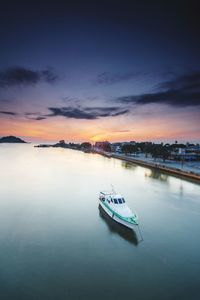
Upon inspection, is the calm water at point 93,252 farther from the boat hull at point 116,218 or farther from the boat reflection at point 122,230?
the boat hull at point 116,218

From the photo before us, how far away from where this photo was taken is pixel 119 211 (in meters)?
21.9

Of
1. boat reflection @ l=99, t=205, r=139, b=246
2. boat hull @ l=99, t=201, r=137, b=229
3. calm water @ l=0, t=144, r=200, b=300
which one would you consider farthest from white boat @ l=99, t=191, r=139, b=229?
calm water @ l=0, t=144, r=200, b=300

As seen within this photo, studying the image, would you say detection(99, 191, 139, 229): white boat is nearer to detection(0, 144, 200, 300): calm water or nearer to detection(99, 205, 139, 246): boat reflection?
detection(99, 205, 139, 246): boat reflection

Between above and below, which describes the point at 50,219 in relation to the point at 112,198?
below

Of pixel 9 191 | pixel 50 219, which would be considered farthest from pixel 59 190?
pixel 50 219

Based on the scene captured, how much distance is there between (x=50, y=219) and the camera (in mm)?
24203

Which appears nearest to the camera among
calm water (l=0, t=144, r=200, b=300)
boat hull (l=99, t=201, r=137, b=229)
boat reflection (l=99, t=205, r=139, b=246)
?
calm water (l=0, t=144, r=200, b=300)

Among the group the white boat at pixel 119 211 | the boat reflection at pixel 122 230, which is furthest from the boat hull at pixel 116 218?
the boat reflection at pixel 122 230

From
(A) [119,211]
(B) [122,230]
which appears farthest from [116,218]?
(B) [122,230]

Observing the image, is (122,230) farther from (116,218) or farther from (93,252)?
(93,252)

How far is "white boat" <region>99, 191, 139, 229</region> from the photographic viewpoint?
20.1 m

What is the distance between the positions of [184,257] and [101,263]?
5.85m

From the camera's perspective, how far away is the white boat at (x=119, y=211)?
20125 millimetres

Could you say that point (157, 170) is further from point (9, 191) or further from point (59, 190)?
point (9, 191)
